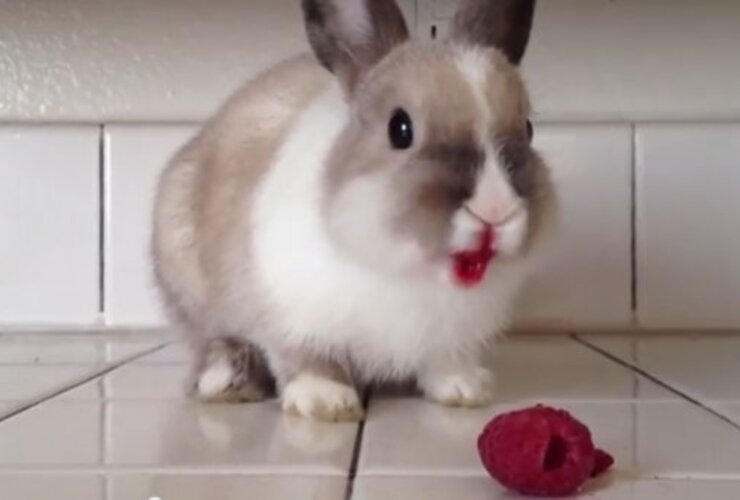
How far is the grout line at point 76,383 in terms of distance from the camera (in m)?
1.19

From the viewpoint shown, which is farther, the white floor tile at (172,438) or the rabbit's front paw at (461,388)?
the rabbit's front paw at (461,388)

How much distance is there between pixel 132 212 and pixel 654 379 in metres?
0.80

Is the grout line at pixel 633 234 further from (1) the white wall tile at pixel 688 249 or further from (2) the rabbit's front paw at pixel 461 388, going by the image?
(2) the rabbit's front paw at pixel 461 388

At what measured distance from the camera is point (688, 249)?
1.83m

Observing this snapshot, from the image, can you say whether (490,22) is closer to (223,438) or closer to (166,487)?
(223,438)

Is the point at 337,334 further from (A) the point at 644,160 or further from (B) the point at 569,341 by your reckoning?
(A) the point at 644,160

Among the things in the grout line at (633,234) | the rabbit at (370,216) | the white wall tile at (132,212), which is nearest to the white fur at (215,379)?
the rabbit at (370,216)

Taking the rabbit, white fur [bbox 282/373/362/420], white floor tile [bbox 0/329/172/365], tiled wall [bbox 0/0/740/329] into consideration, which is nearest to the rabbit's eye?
the rabbit

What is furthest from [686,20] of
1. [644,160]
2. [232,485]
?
[232,485]

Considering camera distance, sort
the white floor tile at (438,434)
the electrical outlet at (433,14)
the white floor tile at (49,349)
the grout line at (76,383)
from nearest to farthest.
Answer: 1. the white floor tile at (438,434)
2. the grout line at (76,383)
3. the white floor tile at (49,349)
4. the electrical outlet at (433,14)

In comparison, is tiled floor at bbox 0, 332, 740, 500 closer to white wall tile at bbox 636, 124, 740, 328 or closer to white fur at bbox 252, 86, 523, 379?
white fur at bbox 252, 86, 523, 379

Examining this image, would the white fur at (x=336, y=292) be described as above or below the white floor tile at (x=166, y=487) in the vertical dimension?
above

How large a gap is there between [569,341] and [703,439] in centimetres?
70

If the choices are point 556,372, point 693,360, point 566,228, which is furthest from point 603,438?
point 566,228
